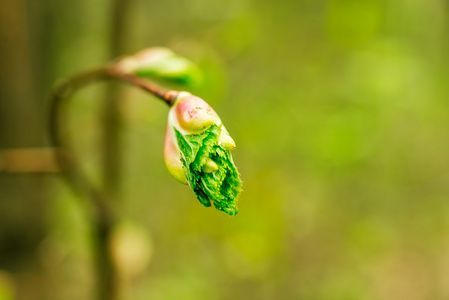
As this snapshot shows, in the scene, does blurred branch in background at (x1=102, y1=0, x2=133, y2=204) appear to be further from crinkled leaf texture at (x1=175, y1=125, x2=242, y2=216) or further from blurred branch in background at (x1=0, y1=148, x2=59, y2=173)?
crinkled leaf texture at (x1=175, y1=125, x2=242, y2=216)

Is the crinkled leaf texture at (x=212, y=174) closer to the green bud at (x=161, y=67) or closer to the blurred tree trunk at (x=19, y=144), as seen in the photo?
the green bud at (x=161, y=67)

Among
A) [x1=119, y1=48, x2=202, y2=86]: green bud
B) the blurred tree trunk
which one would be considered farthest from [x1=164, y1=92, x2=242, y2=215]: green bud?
the blurred tree trunk

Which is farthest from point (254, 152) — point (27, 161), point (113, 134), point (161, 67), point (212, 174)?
point (212, 174)

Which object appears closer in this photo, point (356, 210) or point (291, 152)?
point (291, 152)

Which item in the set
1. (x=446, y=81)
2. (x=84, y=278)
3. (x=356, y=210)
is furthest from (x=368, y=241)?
(x=84, y=278)

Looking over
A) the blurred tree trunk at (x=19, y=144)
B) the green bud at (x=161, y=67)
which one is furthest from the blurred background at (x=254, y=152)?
the green bud at (x=161, y=67)

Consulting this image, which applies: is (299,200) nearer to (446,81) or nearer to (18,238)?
(446,81)
